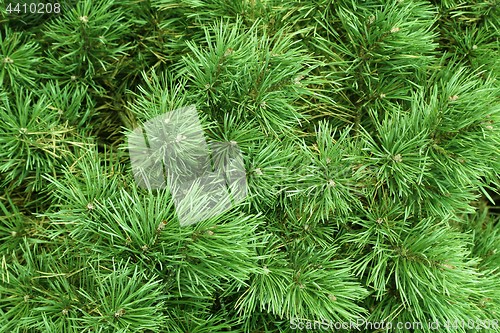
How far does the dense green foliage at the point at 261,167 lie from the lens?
0.65 meters

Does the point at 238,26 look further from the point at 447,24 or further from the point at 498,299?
the point at 498,299

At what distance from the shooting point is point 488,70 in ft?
2.64

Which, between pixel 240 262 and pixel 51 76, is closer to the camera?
pixel 240 262

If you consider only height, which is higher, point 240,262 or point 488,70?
point 488,70

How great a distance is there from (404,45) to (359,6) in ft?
0.29

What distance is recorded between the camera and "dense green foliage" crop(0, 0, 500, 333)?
65 cm

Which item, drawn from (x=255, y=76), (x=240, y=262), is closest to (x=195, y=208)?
(x=240, y=262)

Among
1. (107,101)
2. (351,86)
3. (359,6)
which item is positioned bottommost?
(107,101)

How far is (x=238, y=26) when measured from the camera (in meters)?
0.74

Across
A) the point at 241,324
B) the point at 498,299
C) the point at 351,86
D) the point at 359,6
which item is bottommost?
the point at 241,324

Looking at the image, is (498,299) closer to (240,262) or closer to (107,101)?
(240,262)

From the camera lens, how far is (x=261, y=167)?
0.68 m

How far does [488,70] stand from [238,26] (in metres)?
0.39

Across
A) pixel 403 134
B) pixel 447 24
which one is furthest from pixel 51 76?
pixel 447 24
